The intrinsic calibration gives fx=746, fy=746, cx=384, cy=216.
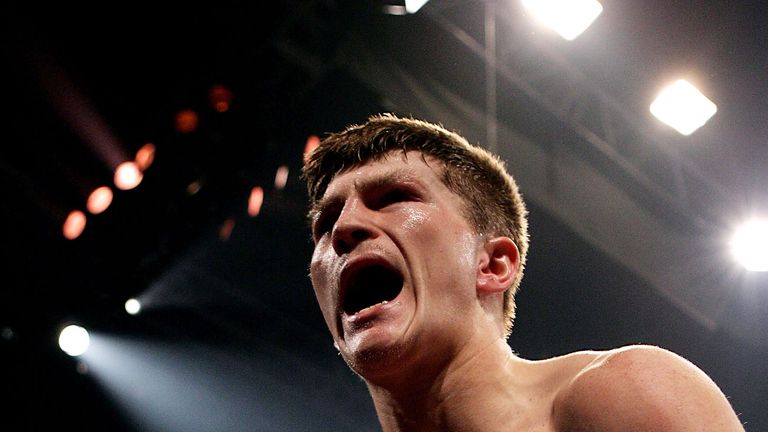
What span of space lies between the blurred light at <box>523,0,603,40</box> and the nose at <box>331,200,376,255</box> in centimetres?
271

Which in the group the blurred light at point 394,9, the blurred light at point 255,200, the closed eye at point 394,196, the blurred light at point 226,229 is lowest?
the blurred light at point 226,229

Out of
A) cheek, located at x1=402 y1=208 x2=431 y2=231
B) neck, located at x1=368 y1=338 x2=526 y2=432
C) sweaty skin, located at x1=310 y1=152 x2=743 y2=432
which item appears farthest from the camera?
cheek, located at x1=402 y1=208 x2=431 y2=231

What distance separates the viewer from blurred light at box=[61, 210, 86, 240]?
4395 mm

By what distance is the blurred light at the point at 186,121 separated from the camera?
438 centimetres

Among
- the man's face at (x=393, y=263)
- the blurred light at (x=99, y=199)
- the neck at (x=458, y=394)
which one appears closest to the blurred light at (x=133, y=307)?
the blurred light at (x=99, y=199)

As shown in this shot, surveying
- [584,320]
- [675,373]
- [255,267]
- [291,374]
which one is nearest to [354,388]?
[291,374]

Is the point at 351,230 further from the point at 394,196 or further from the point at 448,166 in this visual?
the point at 448,166

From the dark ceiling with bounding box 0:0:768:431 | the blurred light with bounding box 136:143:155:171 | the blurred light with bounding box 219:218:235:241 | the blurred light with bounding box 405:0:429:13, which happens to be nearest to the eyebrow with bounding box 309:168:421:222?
the dark ceiling with bounding box 0:0:768:431

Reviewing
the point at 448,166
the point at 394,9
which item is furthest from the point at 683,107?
the point at 448,166

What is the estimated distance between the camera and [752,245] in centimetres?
516

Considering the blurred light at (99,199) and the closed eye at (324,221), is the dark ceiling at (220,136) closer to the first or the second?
the blurred light at (99,199)

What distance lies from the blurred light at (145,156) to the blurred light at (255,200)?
74 centimetres

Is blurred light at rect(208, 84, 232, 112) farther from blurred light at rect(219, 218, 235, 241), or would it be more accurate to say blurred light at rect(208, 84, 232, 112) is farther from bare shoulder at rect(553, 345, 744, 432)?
bare shoulder at rect(553, 345, 744, 432)

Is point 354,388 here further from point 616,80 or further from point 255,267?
point 616,80
